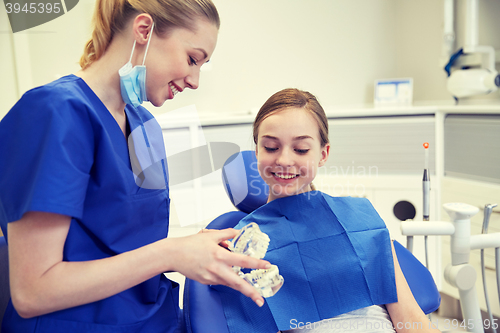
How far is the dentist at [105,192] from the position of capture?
0.60 meters

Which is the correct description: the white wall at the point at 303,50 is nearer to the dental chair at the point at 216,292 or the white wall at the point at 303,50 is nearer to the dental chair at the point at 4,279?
the dental chair at the point at 216,292

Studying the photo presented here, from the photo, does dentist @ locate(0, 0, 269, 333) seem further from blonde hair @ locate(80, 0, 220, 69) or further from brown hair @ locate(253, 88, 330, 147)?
brown hair @ locate(253, 88, 330, 147)

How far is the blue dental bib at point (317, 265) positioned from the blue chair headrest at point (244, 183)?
75 millimetres

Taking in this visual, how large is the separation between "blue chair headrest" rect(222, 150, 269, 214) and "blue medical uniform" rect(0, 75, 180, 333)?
9.9 inches

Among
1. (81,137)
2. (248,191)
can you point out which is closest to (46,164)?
(81,137)

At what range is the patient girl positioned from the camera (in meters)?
0.89

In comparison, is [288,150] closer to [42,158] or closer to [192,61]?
[192,61]

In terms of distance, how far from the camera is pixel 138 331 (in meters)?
0.75

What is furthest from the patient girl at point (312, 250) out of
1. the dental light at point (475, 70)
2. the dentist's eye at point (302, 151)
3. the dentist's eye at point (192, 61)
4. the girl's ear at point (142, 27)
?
the dental light at point (475, 70)

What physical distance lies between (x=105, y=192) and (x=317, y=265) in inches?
19.8

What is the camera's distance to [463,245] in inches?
42.6

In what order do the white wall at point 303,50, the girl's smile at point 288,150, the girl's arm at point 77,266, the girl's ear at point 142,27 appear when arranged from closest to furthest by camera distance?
the girl's arm at point 77,266
the girl's ear at point 142,27
the girl's smile at point 288,150
the white wall at point 303,50

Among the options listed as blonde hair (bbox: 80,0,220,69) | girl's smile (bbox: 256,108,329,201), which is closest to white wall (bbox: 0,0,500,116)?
girl's smile (bbox: 256,108,329,201)

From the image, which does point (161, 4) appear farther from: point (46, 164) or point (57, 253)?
point (57, 253)
